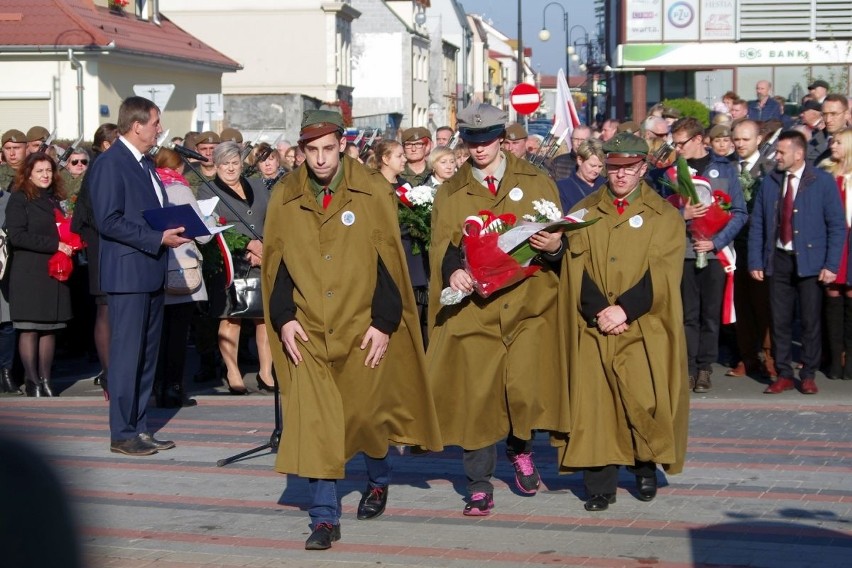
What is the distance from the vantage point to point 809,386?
12.0 meters

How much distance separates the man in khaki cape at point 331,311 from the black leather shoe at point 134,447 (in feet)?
8.54

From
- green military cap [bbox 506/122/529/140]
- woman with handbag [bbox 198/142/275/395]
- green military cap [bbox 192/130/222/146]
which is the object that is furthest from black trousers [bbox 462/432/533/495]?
green military cap [bbox 192/130/222/146]

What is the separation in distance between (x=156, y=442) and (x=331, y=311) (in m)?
3.08

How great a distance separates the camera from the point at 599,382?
771 cm

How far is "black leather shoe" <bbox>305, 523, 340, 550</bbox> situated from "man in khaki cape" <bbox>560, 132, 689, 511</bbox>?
1.43 meters

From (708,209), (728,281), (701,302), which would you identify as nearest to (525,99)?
(728,281)

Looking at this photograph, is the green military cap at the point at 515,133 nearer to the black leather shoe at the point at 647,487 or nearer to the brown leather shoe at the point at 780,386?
the brown leather shoe at the point at 780,386

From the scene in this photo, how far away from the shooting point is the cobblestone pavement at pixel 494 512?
6.86m

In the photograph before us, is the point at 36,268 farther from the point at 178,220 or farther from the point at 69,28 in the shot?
the point at 69,28

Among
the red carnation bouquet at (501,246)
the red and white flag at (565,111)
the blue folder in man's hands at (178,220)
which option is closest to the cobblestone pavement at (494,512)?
the red carnation bouquet at (501,246)

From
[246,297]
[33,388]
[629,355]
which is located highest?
[246,297]

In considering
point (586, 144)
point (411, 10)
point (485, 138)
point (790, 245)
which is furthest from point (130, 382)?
point (411, 10)

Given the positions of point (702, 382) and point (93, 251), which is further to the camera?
point (702, 382)

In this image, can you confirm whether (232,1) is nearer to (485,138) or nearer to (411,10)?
(411,10)
